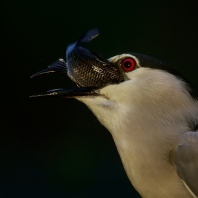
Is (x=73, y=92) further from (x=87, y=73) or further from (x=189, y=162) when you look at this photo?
(x=189, y=162)

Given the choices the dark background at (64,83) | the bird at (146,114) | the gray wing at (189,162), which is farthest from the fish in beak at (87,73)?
the dark background at (64,83)

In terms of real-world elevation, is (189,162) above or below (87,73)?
below

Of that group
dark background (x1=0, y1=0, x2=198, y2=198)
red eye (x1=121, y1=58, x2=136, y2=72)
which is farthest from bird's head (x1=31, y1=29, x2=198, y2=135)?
dark background (x1=0, y1=0, x2=198, y2=198)

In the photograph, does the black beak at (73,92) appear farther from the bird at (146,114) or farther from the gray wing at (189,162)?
the gray wing at (189,162)

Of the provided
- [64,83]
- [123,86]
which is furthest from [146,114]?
[64,83]

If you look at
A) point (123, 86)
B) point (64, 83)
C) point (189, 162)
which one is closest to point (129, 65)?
point (123, 86)

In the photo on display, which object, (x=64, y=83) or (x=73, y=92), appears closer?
(x=73, y=92)

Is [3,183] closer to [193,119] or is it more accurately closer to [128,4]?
[128,4]
